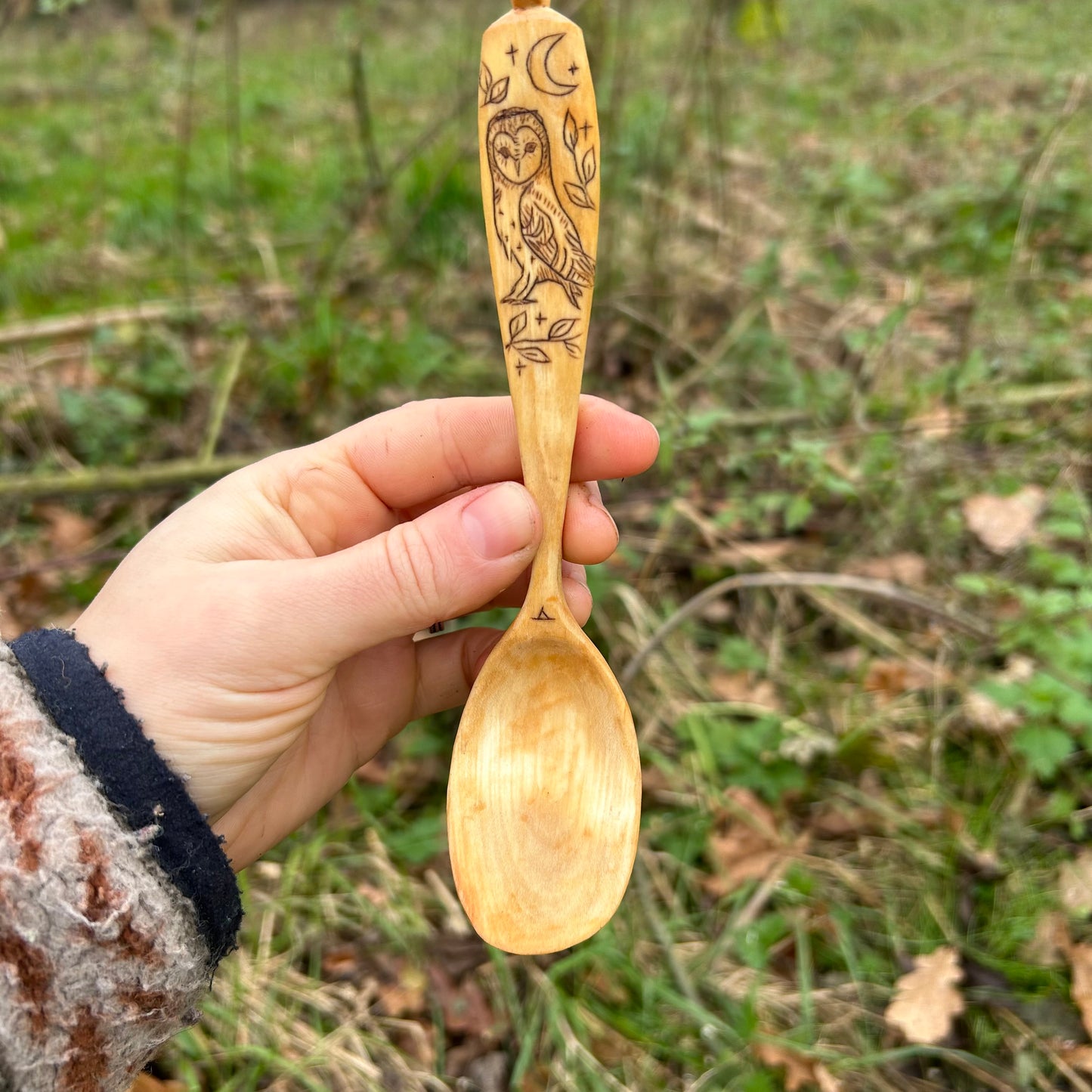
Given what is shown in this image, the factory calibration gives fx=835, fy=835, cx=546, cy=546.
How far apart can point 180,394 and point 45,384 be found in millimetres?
398

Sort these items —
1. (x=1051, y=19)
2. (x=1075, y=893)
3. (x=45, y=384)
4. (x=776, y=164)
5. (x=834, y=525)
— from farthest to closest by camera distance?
1. (x=1051, y=19)
2. (x=776, y=164)
3. (x=45, y=384)
4. (x=834, y=525)
5. (x=1075, y=893)

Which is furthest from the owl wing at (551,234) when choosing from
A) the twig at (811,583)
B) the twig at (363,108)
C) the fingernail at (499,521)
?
the twig at (363,108)

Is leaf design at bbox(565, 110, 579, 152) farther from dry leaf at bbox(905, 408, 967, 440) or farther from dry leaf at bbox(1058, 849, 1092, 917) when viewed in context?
dry leaf at bbox(1058, 849, 1092, 917)

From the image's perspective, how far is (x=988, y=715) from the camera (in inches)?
67.3

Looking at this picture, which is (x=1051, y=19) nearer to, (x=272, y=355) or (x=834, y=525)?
(x=834, y=525)

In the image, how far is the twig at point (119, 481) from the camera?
7.04ft

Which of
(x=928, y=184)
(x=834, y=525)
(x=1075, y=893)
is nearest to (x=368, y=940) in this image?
(x=1075, y=893)

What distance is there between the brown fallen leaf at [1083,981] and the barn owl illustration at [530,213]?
4.48 feet

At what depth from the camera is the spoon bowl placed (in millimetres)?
1286

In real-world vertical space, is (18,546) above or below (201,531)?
below

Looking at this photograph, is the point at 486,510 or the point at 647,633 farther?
the point at 647,633

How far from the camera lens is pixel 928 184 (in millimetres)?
3375

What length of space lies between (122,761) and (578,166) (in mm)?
1048

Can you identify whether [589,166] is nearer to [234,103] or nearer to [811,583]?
[811,583]
